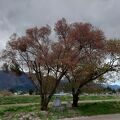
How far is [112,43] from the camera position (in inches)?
1660

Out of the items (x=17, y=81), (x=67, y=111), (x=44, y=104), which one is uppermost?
(x=17, y=81)

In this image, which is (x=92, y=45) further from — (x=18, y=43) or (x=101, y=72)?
(x=18, y=43)

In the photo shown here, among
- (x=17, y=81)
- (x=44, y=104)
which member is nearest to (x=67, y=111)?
(x=44, y=104)

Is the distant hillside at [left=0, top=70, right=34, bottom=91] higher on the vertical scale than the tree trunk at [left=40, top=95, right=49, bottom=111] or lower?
higher

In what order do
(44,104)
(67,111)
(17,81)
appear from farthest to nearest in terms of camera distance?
(17,81), (44,104), (67,111)

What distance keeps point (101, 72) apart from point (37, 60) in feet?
26.6

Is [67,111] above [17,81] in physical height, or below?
below

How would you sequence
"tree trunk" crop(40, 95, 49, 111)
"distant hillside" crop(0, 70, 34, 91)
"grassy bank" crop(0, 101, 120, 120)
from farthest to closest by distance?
"distant hillside" crop(0, 70, 34, 91) < "tree trunk" crop(40, 95, 49, 111) < "grassy bank" crop(0, 101, 120, 120)

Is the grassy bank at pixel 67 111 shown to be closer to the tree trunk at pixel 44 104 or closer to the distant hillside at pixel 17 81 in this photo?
the tree trunk at pixel 44 104

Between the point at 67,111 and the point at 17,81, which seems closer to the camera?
the point at 67,111

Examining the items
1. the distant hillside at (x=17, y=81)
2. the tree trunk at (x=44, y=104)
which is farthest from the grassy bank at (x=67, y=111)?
the distant hillside at (x=17, y=81)

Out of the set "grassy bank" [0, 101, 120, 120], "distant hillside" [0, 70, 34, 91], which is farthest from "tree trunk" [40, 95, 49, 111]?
"distant hillside" [0, 70, 34, 91]

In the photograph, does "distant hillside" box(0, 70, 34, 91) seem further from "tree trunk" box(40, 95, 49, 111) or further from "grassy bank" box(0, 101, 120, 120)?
"grassy bank" box(0, 101, 120, 120)

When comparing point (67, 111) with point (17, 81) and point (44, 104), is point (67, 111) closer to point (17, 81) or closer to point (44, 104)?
point (44, 104)
